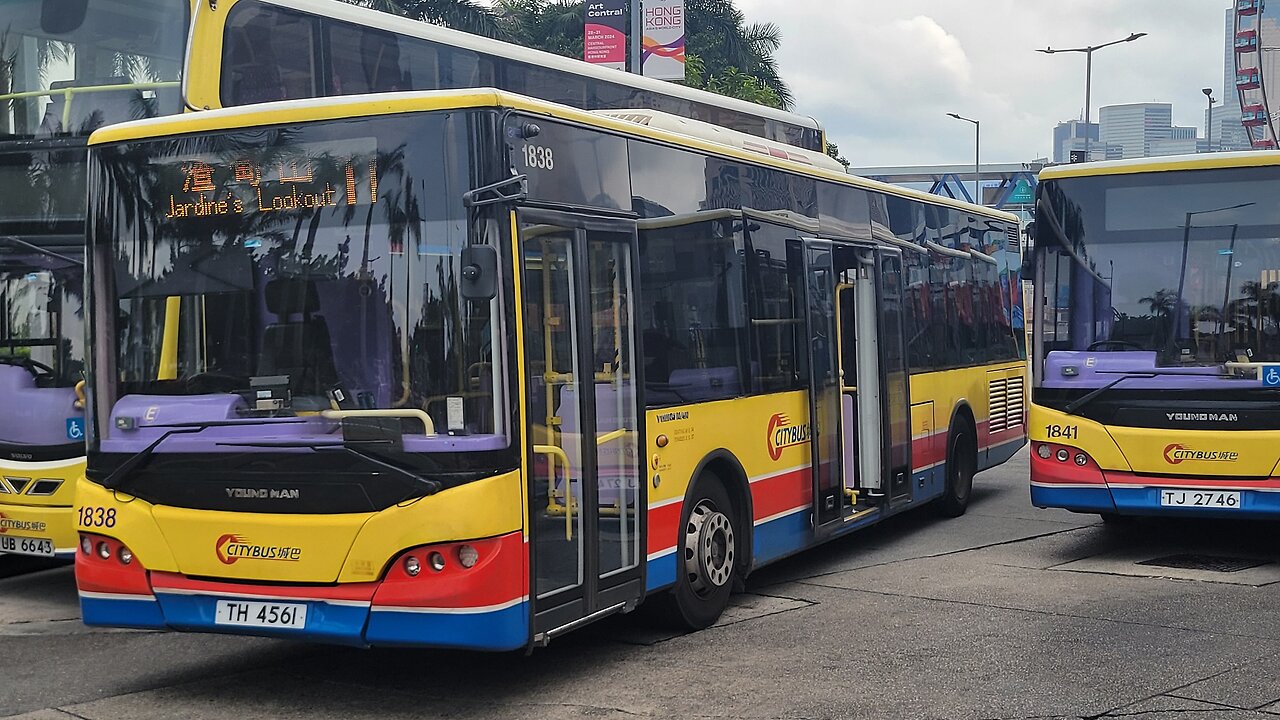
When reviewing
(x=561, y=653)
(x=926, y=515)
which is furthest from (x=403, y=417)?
(x=926, y=515)

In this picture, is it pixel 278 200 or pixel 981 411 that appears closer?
pixel 278 200

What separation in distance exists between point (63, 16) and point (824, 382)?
616 cm

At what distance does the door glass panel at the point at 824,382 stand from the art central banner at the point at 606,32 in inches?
782

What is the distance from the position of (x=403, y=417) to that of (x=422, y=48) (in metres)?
6.08

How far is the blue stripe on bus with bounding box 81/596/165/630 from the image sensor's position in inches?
297

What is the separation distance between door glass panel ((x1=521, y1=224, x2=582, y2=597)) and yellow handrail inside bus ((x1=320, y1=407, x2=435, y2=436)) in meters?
0.49

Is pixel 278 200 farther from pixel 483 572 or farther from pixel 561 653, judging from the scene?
pixel 561 653

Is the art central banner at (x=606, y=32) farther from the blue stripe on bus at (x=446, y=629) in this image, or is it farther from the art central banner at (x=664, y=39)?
the blue stripe on bus at (x=446, y=629)

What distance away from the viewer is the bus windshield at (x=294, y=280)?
704 cm

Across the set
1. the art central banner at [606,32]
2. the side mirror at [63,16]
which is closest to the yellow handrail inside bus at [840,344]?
the side mirror at [63,16]

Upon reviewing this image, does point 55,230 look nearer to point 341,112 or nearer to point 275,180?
point 275,180

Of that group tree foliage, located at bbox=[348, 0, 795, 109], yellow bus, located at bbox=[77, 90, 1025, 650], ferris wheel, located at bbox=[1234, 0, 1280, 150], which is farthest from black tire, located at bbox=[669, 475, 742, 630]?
ferris wheel, located at bbox=[1234, 0, 1280, 150]

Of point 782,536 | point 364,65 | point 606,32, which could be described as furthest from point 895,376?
point 606,32

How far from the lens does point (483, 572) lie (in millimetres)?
7012
